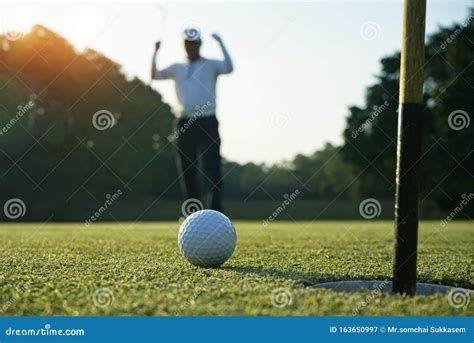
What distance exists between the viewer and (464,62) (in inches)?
1286

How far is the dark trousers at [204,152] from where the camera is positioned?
8.23m

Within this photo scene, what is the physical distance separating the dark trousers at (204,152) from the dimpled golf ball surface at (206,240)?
9.29 feet

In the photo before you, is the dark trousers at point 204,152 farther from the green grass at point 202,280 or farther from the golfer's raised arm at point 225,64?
the green grass at point 202,280

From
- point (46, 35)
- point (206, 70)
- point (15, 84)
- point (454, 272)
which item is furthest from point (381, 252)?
point (46, 35)

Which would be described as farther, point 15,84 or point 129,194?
point 129,194

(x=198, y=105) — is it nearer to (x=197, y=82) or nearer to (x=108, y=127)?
(x=197, y=82)

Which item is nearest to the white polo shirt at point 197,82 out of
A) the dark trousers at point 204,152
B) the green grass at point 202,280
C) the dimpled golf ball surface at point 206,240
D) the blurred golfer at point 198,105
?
the blurred golfer at point 198,105

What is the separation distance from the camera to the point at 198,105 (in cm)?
853

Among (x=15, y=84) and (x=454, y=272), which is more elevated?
(x=454, y=272)

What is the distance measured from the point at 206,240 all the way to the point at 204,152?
11.6 ft

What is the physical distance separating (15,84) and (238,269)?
28480mm

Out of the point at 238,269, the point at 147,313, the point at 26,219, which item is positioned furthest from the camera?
the point at 26,219

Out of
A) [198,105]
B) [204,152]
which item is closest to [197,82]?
[198,105]

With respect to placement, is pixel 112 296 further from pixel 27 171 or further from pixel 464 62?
pixel 464 62
